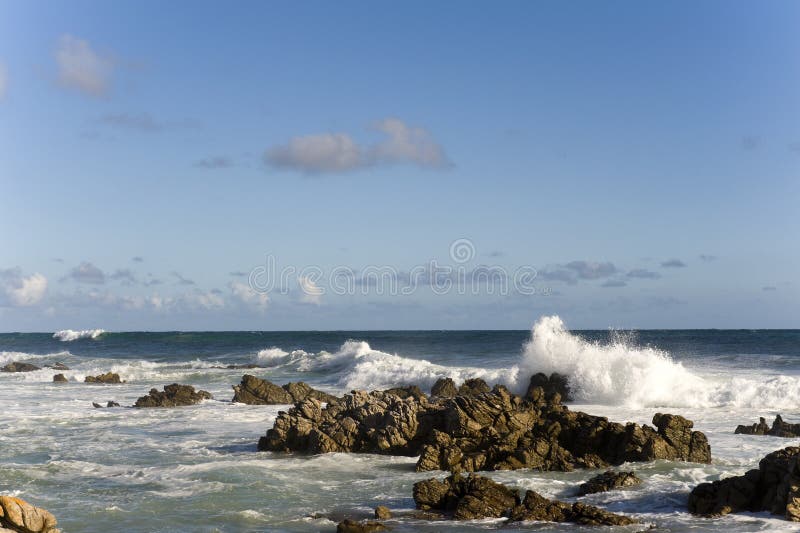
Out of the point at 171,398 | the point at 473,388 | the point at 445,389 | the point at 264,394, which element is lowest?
the point at 171,398

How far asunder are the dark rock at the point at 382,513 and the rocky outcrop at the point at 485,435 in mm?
4129

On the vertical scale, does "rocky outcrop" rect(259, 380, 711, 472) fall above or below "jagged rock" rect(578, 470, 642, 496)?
above

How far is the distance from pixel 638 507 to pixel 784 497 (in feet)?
7.34

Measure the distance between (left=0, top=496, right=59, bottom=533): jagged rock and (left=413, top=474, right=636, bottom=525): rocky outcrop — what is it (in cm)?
624

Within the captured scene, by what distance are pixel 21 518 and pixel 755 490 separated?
10995 mm

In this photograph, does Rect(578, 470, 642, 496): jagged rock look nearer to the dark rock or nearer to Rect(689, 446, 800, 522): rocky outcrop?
Rect(689, 446, 800, 522): rocky outcrop

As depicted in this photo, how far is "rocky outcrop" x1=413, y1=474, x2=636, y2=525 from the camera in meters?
13.4

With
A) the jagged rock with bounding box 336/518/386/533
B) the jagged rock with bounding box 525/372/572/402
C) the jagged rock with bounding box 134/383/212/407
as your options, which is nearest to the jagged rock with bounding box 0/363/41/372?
the jagged rock with bounding box 134/383/212/407

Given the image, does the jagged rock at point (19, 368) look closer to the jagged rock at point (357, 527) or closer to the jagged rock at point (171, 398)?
the jagged rock at point (171, 398)

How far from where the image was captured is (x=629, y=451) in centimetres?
1836

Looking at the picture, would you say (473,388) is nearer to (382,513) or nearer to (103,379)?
(382,513)

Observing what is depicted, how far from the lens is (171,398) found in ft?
104

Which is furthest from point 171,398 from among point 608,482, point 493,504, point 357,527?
point 357,527

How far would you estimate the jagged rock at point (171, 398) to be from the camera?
31500mm
